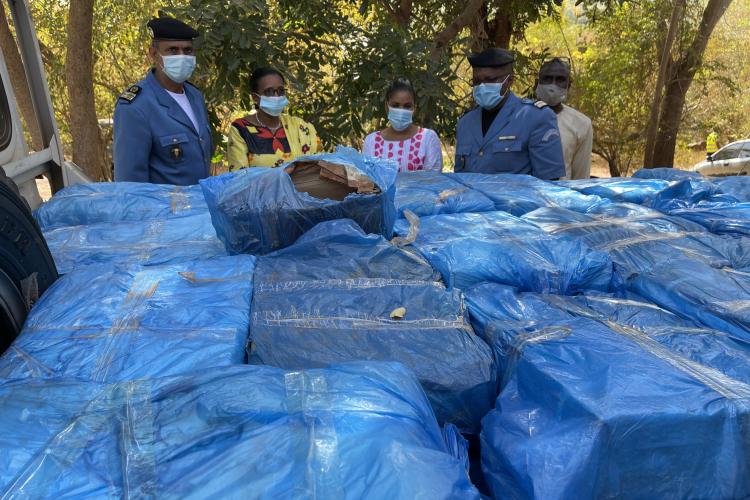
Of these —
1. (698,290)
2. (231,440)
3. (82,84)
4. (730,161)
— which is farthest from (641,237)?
(730,161)

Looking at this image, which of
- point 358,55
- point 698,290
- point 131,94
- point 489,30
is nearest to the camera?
point 698,290

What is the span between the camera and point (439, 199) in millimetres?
2941

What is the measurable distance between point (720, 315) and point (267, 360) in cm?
124

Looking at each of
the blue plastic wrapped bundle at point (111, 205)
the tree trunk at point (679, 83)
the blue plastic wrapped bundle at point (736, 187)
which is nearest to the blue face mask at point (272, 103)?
the blue plastic wrapped bundle at point (111, 205)

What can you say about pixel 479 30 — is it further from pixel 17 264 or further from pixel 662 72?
pixel 17 264

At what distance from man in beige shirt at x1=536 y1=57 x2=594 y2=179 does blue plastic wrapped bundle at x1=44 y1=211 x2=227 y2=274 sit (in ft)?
9.38

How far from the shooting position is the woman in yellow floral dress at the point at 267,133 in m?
3.54

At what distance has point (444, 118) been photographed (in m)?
5.79

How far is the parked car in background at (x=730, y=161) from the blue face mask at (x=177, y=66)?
12.9 m

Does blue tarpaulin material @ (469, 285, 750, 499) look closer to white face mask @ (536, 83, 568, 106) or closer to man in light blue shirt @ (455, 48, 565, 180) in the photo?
man in light blue shirt @ (455, 48, 565, 180)

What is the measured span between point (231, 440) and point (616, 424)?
70 centimetres

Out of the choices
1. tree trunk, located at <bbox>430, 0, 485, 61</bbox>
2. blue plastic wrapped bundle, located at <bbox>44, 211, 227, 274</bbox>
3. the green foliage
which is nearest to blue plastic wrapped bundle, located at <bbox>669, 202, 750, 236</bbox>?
blue plastic wrapped bundle, located at <bbox>44, 211, 227, 274</bbox>

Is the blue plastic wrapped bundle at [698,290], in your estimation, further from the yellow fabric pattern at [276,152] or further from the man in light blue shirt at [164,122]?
the man in light blue shirt at [164,122]

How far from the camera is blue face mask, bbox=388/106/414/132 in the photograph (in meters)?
3.79
